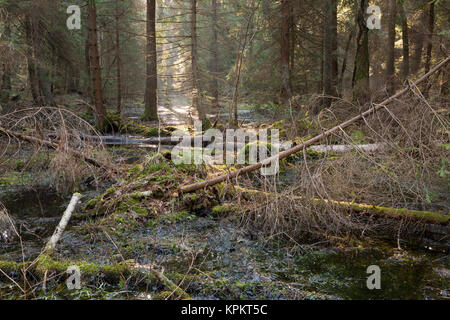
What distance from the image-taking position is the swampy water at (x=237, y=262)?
13.3 feet

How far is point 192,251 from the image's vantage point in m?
5.16

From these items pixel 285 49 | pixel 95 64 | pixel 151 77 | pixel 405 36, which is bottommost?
pixel 151 77

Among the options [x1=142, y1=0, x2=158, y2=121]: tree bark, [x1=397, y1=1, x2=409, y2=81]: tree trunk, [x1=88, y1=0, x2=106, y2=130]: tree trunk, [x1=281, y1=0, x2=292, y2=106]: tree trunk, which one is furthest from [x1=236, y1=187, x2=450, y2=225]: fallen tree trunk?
[x1=142, y1=0, x2=158, y2=121]: tree bark

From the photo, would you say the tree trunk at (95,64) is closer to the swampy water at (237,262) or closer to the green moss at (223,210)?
the green moss at (223,210)

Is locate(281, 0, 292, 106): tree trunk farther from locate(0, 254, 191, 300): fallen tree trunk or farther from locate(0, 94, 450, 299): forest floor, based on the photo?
locate(0, 254, 191, 300): fallen tree trunk

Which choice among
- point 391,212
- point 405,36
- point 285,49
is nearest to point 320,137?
point 391,212

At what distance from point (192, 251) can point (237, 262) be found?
0.72m

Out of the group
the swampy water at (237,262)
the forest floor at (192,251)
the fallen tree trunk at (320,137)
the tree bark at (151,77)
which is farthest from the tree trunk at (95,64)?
the swampy water at (237,262)

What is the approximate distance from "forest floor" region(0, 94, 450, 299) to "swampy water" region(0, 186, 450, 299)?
0.01m

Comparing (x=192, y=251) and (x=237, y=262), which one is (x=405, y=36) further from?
(x=192, y=251)

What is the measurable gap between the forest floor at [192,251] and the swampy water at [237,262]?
0.01 m

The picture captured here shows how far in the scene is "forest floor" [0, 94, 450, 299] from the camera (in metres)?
4.08
